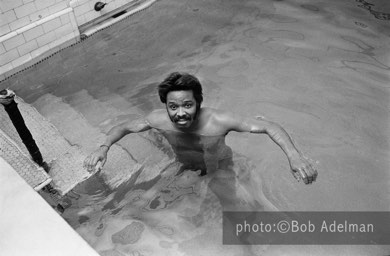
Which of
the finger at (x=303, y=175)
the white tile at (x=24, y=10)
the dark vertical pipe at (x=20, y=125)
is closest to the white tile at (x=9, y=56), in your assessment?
the white tile at (x=24, y=10)

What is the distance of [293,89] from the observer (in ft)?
17.1

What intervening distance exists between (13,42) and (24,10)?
48 cm

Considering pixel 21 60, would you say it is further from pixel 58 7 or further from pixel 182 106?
pixel 182 106

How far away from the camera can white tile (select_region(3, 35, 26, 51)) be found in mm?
5342

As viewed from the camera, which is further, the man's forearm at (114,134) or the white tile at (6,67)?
the white tile at (6,67)

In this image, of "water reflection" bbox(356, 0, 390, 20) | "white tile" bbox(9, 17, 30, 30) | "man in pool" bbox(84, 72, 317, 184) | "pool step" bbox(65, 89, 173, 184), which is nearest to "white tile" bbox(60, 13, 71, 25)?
"white tile" bbox(9, 17, 30, 30)

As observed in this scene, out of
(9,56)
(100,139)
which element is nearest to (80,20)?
(9,56)

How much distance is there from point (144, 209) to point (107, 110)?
193 cm

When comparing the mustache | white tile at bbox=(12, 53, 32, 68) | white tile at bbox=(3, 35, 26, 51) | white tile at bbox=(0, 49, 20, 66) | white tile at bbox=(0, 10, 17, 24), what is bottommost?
white tile at bbox=(12, 53, 32, 68)

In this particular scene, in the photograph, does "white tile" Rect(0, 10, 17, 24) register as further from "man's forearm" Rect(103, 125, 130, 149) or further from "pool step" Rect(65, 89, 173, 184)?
"man's forearm" Rect(103, 125, 130, 149)

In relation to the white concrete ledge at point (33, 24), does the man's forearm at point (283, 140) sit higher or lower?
higher

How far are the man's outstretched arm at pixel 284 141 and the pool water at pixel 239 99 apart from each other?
2.19 feet

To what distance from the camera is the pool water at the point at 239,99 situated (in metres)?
3.44

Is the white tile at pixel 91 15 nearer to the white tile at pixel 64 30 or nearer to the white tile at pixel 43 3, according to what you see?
the white tile at pixel 64 30
